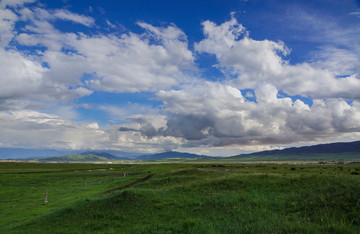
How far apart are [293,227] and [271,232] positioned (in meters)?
1.25

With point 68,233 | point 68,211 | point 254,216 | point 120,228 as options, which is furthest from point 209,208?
point 68,211

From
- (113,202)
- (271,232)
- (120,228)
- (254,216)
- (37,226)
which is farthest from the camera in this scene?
(113,202)

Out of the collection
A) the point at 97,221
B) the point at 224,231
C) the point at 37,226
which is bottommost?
the point at 37,226

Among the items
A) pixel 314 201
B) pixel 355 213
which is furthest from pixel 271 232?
pixel 314 201

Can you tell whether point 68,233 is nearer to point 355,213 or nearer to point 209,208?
point 209,208

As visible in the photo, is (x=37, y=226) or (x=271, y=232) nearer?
(x=271, y=232)

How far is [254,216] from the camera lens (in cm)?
1502

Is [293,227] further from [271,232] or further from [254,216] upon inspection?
[254,216]

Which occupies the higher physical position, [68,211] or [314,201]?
[314,201]

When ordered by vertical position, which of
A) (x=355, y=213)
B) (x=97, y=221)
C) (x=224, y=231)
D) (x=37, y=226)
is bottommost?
(x=37, y=226)

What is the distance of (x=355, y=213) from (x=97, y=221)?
1947 centimetres

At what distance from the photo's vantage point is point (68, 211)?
79.4 ft

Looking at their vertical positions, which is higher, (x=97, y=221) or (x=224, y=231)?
(x=224, y=231)

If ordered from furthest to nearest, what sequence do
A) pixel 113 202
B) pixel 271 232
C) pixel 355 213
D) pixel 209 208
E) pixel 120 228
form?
pixel 113 202
pixel 209 208
pixel 120 228
pixel 355 213
pixel 271 232
